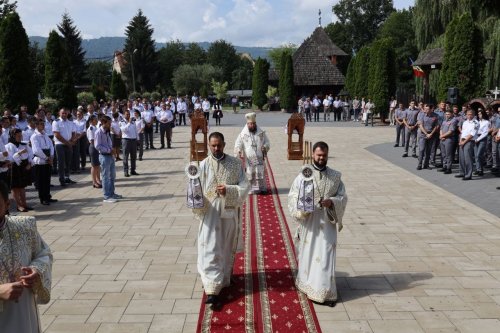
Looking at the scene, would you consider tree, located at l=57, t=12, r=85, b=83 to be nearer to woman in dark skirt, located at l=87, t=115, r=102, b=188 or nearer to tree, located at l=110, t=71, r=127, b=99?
tree, located at l=110, t=71, r=127, b=99

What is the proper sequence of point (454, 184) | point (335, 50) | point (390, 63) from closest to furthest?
point (454, 184), point (390, 63), point (335, 50)

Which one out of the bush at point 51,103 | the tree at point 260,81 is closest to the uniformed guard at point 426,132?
the bush at point 51,103

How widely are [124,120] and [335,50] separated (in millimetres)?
42557

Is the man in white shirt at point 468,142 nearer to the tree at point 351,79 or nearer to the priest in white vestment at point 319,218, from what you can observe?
the priest in white vestment at point 319,218

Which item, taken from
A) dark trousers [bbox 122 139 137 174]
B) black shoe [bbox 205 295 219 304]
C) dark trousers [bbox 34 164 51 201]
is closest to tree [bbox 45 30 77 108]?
dark trousers [bbox 122 139 137 174]

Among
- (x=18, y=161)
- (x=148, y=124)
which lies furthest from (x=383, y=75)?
(x=18, y=161)

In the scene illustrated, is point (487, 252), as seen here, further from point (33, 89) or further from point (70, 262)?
point (33, 89)

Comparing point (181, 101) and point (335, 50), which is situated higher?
point (335, 50)

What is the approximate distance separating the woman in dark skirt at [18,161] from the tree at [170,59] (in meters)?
75.1

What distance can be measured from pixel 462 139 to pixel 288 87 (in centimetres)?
2945

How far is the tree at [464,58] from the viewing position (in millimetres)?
16906

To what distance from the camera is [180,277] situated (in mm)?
6938

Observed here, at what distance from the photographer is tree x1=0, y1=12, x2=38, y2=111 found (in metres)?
19.5

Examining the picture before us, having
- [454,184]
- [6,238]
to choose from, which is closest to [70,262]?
[6,238]
